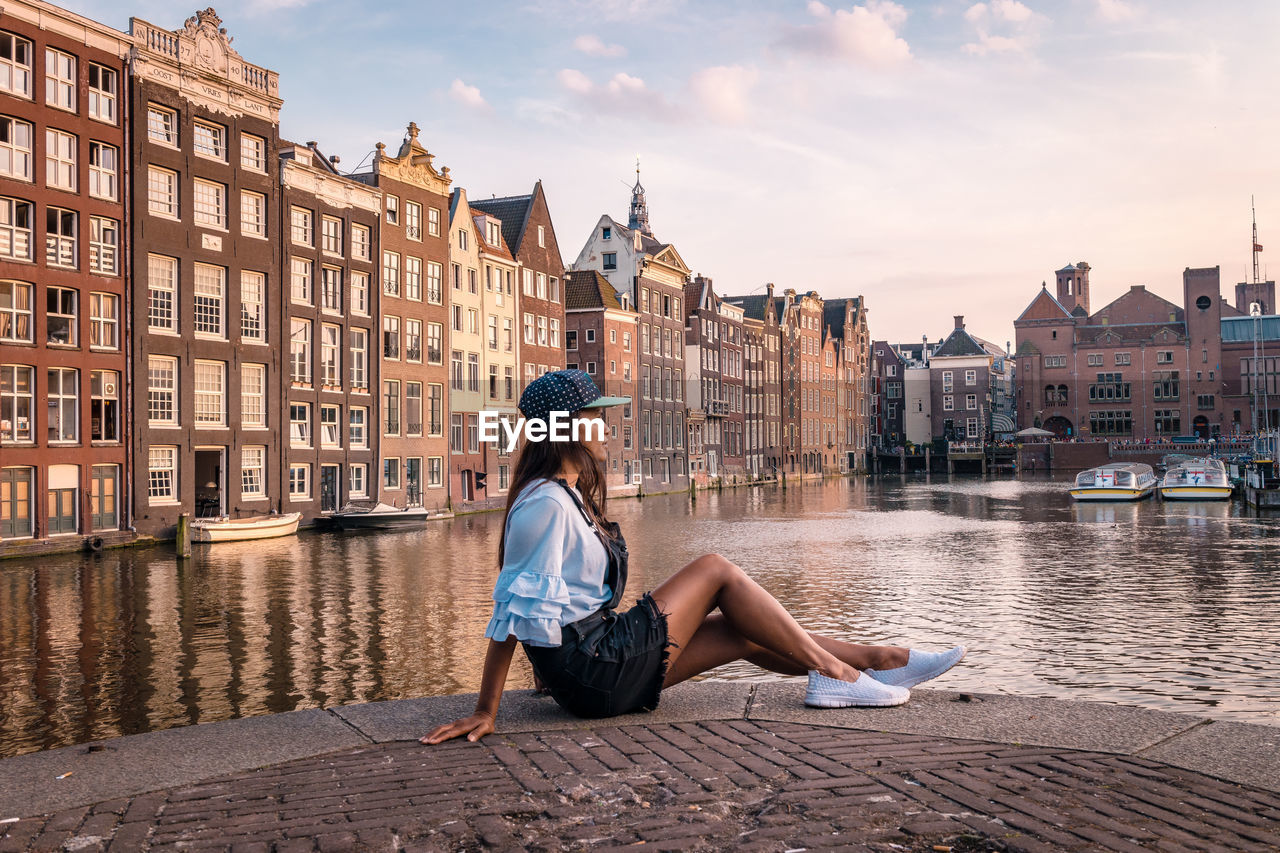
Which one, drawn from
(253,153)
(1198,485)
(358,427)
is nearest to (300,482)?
(358,427)

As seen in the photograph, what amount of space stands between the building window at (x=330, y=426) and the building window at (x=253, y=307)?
4.88 m

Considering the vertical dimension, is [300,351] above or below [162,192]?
below

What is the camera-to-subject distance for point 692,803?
5008 mm

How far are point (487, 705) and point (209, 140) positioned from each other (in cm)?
4165

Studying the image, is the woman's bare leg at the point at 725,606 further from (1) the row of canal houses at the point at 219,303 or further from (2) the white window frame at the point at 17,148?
(2) the white window frame at the point at 17,148

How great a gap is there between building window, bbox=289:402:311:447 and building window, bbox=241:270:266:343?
11.3 feet

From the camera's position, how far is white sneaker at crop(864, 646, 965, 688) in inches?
267

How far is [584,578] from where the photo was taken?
20.3 feet

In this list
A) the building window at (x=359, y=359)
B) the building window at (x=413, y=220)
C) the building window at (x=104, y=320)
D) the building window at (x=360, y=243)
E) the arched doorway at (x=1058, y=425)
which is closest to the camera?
the building window at (x=104, y=320)

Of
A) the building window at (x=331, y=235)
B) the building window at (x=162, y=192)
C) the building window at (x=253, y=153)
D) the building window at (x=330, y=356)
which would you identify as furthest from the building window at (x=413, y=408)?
the building window at (x=162, y=192)

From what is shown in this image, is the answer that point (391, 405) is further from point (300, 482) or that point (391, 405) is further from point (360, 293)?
point (300, 482)

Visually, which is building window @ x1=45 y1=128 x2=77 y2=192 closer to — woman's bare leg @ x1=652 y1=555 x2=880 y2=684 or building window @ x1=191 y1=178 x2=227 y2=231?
building window @ x1=191 y1=178 x2=227 y2=231

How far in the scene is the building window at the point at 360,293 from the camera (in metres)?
50.8

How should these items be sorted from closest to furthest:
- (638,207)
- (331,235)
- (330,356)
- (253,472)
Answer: (253,472), (330,356), (331,235), (638,207)
